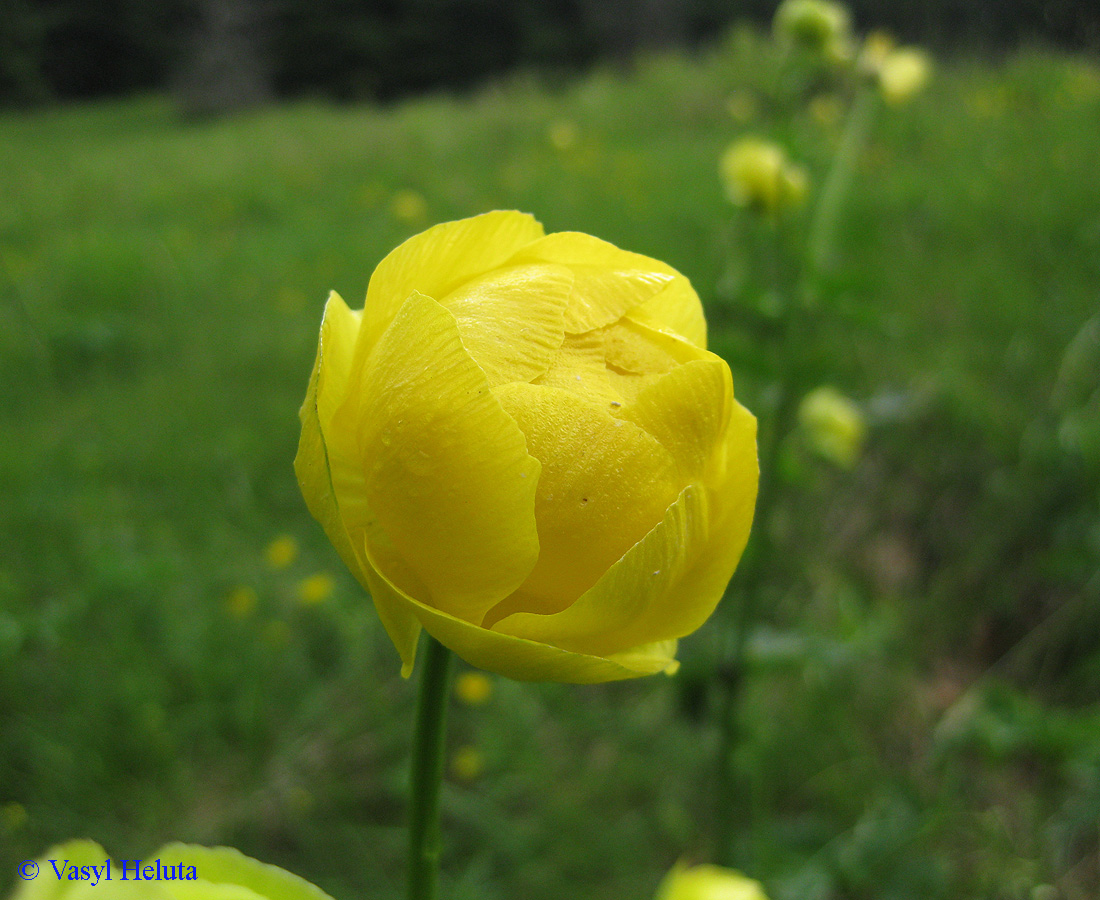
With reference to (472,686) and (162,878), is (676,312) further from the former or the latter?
(472,686)

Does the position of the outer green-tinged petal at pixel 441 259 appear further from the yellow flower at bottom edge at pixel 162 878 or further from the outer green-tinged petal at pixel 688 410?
the yellow flower at bottom edge at pixel 162 878

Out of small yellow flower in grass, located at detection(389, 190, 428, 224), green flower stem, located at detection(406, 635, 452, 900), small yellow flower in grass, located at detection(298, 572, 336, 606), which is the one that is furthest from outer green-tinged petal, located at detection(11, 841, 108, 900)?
small yellow flower in grass, located at detection(389, 190, 428, 224)

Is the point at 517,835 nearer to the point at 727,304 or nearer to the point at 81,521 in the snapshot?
the point at 727,304

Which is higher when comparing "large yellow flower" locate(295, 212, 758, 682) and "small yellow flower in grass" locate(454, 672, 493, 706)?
"large yellow flower" locate(295, 212, 758, 682)

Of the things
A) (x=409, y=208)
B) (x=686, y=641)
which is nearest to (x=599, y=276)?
(x=686, y=641)

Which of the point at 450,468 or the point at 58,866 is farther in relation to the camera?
the point at 450,468

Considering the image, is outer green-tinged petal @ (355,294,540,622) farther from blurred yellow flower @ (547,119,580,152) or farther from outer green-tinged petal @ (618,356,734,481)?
blurred yellow flower @ (547,119,580,152)
